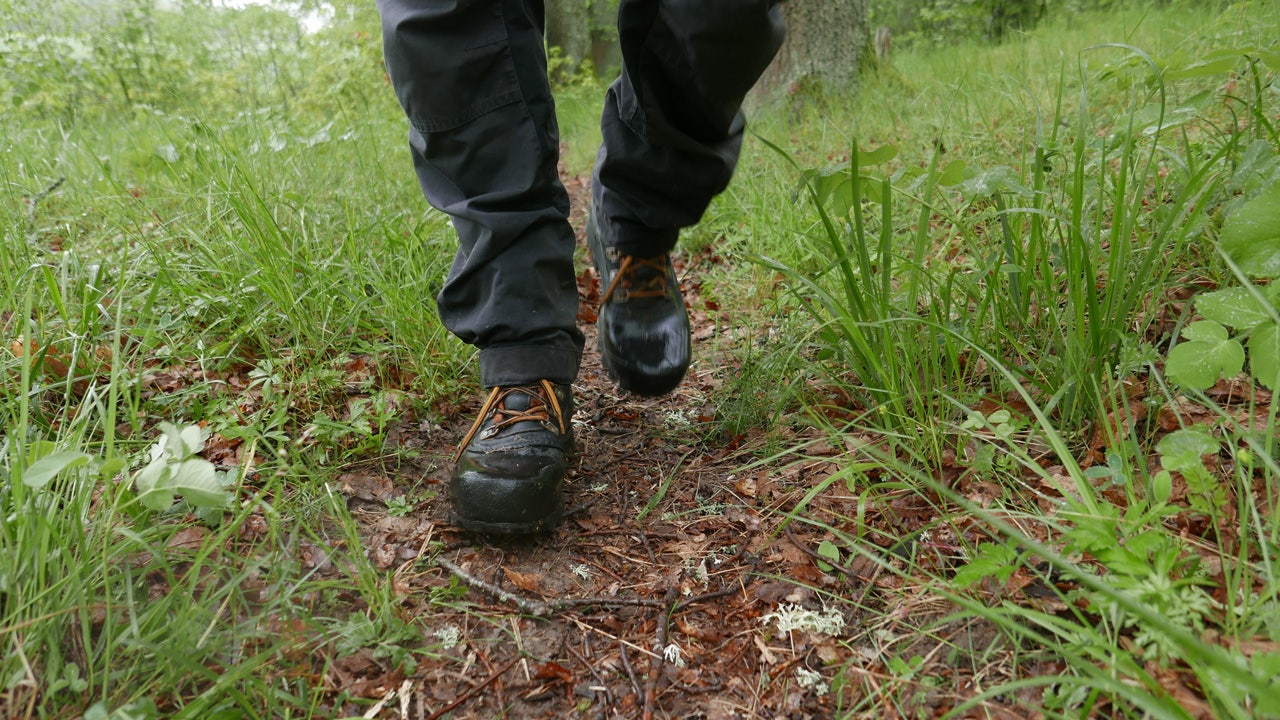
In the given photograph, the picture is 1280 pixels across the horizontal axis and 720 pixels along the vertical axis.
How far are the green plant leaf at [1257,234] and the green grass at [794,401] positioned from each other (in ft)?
0.30

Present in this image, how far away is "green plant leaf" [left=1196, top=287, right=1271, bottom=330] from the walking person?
34.8 inches

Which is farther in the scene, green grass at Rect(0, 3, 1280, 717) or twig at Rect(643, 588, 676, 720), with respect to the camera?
twig at Rect(643, 588, 676, 720)

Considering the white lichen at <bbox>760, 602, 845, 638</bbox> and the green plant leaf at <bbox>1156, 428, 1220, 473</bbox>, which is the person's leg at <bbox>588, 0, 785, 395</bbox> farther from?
the green plant leaf at <bbox>1156, 428, 1220, 473</bbox>

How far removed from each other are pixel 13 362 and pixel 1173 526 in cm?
206

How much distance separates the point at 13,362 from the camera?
137 cm

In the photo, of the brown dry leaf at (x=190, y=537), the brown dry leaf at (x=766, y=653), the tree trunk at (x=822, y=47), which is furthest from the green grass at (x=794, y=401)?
the tree trunk at (x=822, y=47)

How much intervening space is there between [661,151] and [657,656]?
1072mm

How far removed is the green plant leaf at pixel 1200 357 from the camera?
3.01ft

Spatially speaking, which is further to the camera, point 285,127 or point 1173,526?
point 285,127

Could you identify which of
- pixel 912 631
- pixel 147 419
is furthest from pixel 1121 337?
pixel 147 419

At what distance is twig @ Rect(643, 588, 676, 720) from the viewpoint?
0.95 meters

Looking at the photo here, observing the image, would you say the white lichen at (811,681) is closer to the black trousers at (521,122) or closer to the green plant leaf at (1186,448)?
the green plant leaf at (1186,448)

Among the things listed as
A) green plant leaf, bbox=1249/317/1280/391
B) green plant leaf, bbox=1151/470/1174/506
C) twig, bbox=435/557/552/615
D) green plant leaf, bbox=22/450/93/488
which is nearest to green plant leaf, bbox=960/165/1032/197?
green plant leaf, bbox=1249/317/1280/391

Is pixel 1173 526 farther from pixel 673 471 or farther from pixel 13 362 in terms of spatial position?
pixel 13 362
